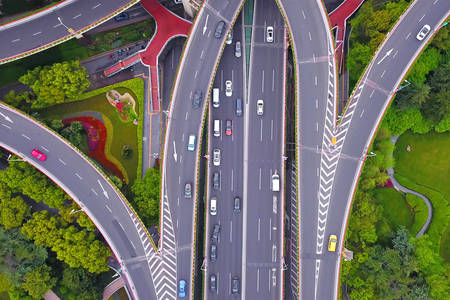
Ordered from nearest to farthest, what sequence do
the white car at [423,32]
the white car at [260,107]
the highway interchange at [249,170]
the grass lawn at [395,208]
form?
the highway interchange at [249,170], the white car at [423,32], the white car at [260,107], the grass lawn at [395,208]

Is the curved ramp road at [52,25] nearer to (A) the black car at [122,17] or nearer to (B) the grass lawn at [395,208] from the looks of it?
(A) the black car at [122,17]

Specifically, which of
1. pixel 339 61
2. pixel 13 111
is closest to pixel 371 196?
pixel 339 61

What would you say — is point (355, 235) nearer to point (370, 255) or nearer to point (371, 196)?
point (370, 255)

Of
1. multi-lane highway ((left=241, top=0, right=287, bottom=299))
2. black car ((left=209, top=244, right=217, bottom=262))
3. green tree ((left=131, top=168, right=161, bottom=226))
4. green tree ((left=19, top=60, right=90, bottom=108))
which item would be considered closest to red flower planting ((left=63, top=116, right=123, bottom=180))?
green tree ((left=19, top=60, right=90, bottom=108))

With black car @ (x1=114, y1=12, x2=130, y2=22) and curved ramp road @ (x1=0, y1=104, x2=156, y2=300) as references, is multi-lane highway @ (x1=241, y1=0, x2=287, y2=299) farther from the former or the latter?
black car @ (x1=114, y1=12, x2=130, y2=22)

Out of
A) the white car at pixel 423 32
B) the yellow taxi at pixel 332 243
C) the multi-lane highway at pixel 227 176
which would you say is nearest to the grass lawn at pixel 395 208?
the yellow taxi at pixel 332 243

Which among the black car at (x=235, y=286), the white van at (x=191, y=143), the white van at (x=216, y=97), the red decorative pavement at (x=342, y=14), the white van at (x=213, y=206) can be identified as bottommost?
the black car at (x=235, y=286)
